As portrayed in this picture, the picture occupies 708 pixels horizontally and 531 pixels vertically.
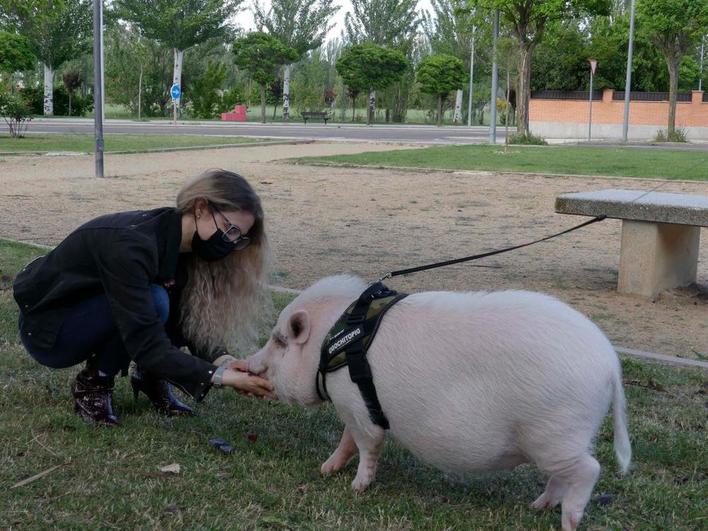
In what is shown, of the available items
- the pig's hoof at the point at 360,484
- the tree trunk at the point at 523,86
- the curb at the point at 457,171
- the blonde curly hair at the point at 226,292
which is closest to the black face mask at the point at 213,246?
the blonde curly hair at the point at 226,292

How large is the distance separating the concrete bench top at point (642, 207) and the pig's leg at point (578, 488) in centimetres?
432

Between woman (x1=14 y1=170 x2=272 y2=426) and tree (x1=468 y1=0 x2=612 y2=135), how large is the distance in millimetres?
26586

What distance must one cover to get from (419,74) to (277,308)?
168 ft

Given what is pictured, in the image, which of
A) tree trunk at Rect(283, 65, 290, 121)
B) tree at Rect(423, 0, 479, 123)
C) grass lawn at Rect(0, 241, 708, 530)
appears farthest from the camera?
tree at Rect(423, 0, 479, 123)

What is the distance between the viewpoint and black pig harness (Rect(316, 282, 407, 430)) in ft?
10.9

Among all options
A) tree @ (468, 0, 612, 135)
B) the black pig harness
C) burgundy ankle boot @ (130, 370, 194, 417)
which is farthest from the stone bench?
tree @ (468, 0, 612, 135)

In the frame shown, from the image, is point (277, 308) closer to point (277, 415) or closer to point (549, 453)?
point (277, 415)

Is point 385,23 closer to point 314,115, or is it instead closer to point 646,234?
point 314,115

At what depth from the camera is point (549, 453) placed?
9.91ft

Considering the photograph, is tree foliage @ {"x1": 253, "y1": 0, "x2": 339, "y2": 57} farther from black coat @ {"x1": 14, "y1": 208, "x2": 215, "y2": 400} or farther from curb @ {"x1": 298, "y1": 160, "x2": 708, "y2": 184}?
black coat @ {"x1": 14, "y1": 208, "x2": 215, "y2": 400}

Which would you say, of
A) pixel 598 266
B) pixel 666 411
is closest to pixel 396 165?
pixel 598 266

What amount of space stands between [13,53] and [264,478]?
107 feet

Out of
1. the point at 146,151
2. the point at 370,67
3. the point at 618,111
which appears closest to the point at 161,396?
the point at 146,151

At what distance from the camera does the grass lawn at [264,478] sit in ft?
10.6
